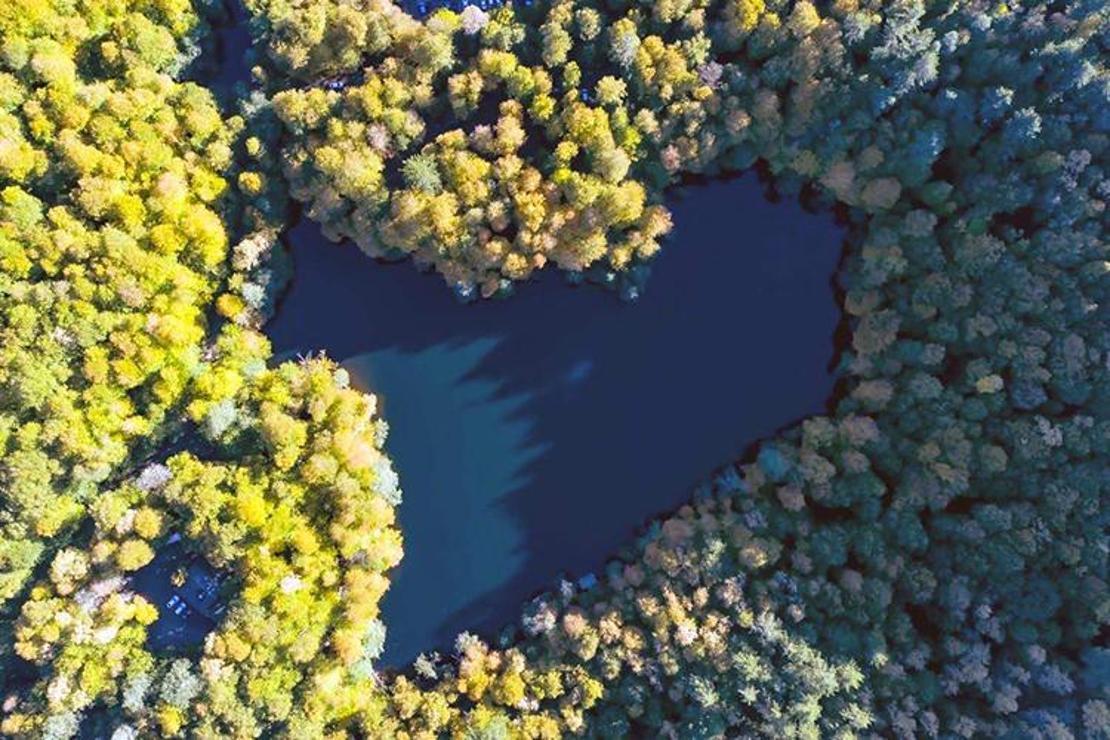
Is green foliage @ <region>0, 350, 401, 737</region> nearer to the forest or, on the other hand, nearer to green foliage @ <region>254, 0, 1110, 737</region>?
the forest

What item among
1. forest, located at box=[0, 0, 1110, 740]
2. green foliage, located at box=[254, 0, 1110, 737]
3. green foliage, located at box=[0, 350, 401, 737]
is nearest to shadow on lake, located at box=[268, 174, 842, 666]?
forest, located at box=[0, 0, 1110, 740]

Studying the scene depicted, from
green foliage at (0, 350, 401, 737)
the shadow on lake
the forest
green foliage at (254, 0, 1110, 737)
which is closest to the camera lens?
green foliage at (254, 0, 1110, 737)

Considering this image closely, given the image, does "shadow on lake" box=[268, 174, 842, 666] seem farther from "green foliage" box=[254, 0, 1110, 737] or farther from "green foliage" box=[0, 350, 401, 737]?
"green foliage" box=[0, 350, 401, 737]

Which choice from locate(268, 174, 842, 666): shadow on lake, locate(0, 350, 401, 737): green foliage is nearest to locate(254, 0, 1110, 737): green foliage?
locate(268, 174, 842, 666): shadow on lake

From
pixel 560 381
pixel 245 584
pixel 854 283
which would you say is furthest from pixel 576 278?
pixel 245 584

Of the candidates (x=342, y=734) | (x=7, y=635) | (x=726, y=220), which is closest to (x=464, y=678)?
(x=342, y=734)

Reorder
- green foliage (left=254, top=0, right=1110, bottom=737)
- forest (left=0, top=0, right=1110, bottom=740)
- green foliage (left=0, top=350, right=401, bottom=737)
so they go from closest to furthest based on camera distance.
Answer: green foliage (left=254, top=0, right=1110, bottom=737) < forest (left=0, top=0, right=1110, bottom=740) < green foliage (left=0, top=350, right=401, bottom=737)

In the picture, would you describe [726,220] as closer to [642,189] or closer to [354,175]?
[642,189]

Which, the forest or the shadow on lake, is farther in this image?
the shadow on lake

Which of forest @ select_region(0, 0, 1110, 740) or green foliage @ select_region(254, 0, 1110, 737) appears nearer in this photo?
green foliage @ select_region(254, 0, 1110, 737)
